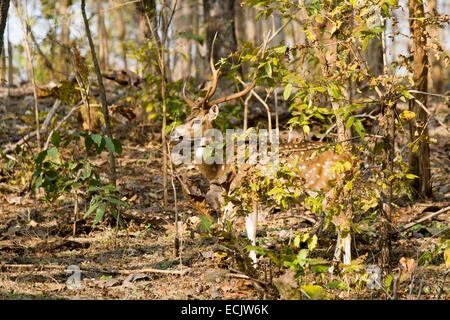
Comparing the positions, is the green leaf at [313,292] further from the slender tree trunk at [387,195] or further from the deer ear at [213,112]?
the deer ear at [213,112]

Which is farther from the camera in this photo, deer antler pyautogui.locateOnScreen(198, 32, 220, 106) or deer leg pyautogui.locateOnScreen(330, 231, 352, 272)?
deer antler pyautogui.locateOnScreen(198, 32, 220, 106)

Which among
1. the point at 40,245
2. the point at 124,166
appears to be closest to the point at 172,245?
the point at 40,245

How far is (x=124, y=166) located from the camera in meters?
10.1

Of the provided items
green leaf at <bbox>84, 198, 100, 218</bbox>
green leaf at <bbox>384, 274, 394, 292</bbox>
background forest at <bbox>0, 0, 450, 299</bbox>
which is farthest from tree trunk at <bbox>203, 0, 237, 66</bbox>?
green leaf at <bbox>384, 274, 394, 292</bbox>

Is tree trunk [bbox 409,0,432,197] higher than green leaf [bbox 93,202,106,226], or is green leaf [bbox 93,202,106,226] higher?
tree trunk [bbox 409,0,432,197]

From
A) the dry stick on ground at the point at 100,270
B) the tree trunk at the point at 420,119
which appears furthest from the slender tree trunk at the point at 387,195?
the dry stick on ground at the point at 100,270

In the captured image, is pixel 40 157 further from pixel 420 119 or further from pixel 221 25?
pixel 221 25

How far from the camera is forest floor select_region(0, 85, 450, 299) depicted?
581 centimetres

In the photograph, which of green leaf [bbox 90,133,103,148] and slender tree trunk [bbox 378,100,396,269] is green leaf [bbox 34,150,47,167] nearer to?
green leaf [bbox 90,133,103,148]

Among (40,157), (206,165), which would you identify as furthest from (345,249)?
(40,157)

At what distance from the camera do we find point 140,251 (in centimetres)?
709

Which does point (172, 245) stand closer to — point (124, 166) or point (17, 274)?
point (17, 274)

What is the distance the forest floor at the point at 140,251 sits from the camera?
581 centimetres
